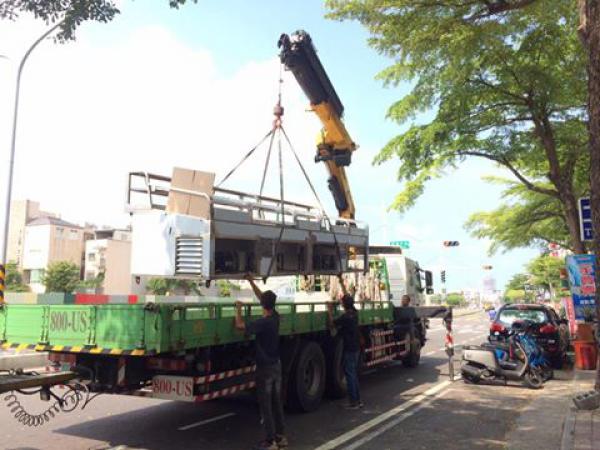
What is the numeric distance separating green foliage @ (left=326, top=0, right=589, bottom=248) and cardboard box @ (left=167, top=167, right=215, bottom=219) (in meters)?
7.25

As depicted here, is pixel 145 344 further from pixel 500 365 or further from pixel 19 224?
pixel 19 224

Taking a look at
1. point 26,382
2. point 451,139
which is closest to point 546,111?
point 451,139

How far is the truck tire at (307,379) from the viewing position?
26.3 feet

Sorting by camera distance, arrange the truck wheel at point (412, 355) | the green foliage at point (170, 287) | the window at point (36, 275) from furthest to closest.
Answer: the window at point (36, 275)
the green foliage at point (170, 287)
the truck wheel at point (412, 355)

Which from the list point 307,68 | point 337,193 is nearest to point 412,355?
point 337,193

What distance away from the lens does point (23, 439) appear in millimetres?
6516

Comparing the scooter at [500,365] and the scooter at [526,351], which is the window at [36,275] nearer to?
the scooter at [500,365]

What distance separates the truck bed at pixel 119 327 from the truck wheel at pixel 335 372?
258 cm

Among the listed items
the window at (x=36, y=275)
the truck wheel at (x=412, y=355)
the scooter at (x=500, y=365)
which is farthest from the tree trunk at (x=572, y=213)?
the window at (x=36, y=275)

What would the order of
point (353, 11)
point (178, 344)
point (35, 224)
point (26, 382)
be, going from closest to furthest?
point (26, 382) → point (178, 344) → point (353, 11) → point (35, 224)

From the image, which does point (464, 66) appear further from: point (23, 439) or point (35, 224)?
point (35, 224)

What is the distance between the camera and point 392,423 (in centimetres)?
751

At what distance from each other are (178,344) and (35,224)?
9323 cm

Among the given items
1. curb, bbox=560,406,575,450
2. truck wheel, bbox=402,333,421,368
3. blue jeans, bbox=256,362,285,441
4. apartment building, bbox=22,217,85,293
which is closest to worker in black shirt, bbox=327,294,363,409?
blue jeans, bbox=256,362,285,441
